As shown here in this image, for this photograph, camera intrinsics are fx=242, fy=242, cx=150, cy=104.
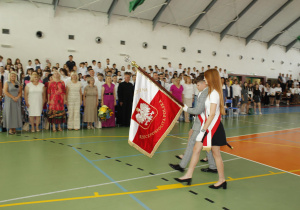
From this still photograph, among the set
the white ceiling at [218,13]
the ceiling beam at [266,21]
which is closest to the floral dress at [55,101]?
the white ceiling at [218,13]

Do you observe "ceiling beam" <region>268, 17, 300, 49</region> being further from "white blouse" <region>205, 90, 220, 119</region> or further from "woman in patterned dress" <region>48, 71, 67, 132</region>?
"white blouse" <region>205, 90, 220, 119</region>

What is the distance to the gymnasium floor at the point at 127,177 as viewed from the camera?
2971mm

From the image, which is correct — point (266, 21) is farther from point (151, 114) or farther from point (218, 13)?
point (151, 114)

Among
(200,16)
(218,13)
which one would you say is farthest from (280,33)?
(200,16)

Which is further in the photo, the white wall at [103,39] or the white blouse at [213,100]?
the white wall at [103,39]

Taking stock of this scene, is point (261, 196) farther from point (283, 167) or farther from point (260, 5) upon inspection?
point (260, 5)

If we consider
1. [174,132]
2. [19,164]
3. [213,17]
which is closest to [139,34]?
[213,17]

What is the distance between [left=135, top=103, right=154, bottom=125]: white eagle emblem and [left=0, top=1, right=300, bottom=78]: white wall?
11.6 meters

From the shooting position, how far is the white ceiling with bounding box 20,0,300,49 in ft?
48.1

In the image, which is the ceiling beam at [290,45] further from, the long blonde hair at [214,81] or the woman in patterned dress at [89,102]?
the long blonde hair at [214,81]

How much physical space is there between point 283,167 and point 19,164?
4.75 m

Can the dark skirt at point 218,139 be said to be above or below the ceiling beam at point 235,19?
below

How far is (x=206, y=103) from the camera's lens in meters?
3.35

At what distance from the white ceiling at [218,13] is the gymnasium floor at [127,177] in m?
10.8
